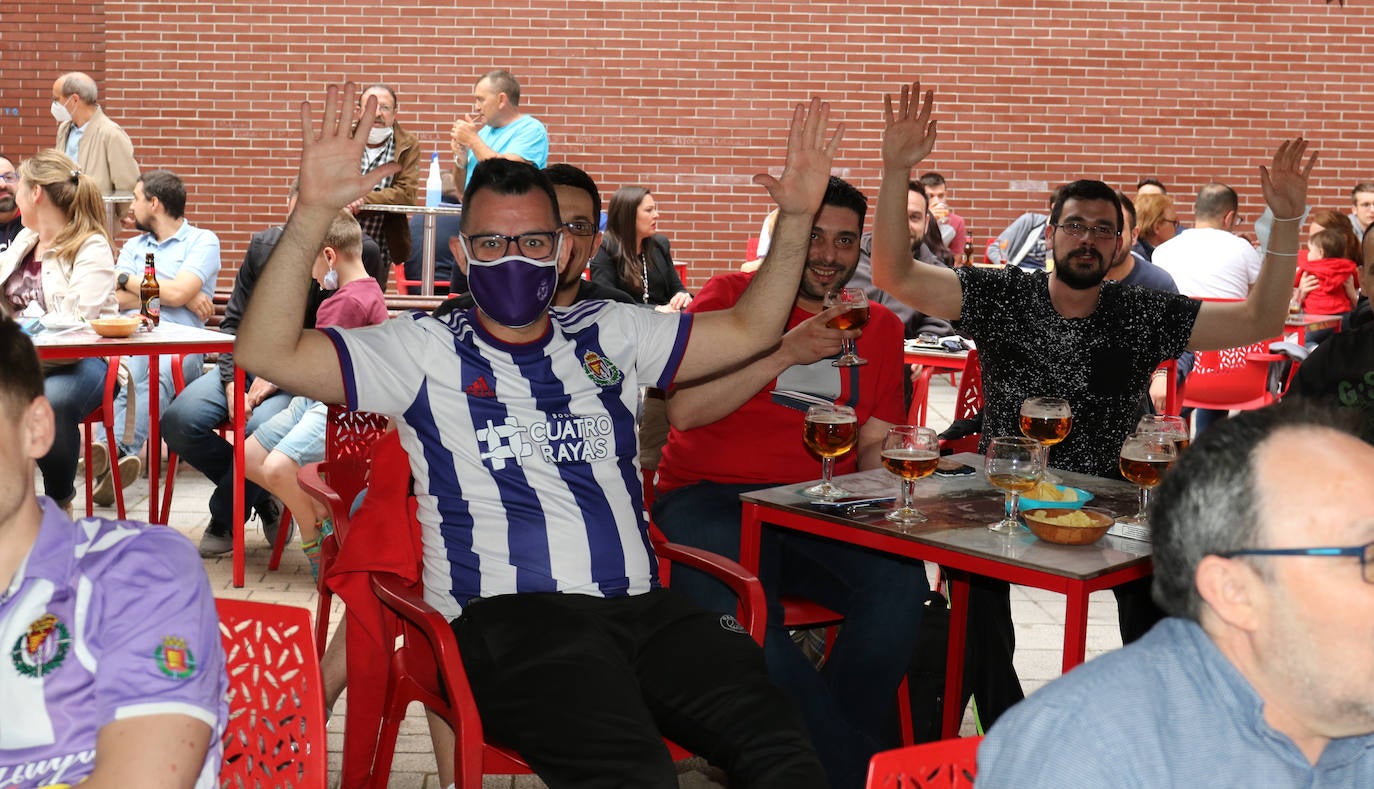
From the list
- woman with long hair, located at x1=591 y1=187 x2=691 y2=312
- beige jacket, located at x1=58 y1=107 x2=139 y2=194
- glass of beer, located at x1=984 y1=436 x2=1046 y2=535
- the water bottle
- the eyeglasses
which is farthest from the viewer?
beige jacket, located at x1=58 y1=107 x2=139 y2=194

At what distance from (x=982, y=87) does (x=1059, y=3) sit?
0.83 meters

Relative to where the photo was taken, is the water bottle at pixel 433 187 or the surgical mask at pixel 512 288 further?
the water bottle at pixel 433 187

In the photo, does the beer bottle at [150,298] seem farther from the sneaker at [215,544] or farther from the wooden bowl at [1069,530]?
the wooden bowl at [1069,530]

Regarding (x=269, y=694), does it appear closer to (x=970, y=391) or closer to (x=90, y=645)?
(x=90, y=645)

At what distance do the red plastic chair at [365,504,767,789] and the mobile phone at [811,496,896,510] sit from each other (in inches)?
8.3

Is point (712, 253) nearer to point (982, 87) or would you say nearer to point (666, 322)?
point (982, 87)

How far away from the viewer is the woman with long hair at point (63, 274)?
5160 mm

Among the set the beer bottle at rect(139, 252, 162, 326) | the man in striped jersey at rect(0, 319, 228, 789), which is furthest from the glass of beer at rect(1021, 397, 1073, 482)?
the beer bottle at rect(139, 252, 162, 326)

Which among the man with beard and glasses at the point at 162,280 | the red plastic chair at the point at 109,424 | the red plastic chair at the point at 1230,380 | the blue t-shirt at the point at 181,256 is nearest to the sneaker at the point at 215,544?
the red plastic chair at the point at 109,424

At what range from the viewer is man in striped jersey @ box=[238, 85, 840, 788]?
240 cm

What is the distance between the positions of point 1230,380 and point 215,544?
4656 mm

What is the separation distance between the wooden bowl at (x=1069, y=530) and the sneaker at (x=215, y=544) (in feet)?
11.9

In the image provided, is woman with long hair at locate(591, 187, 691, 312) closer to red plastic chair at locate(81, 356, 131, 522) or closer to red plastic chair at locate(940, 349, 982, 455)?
red plastic chair at locate(81, 356, 131, 522)

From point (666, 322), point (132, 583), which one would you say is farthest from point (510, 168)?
point (132, 583)
